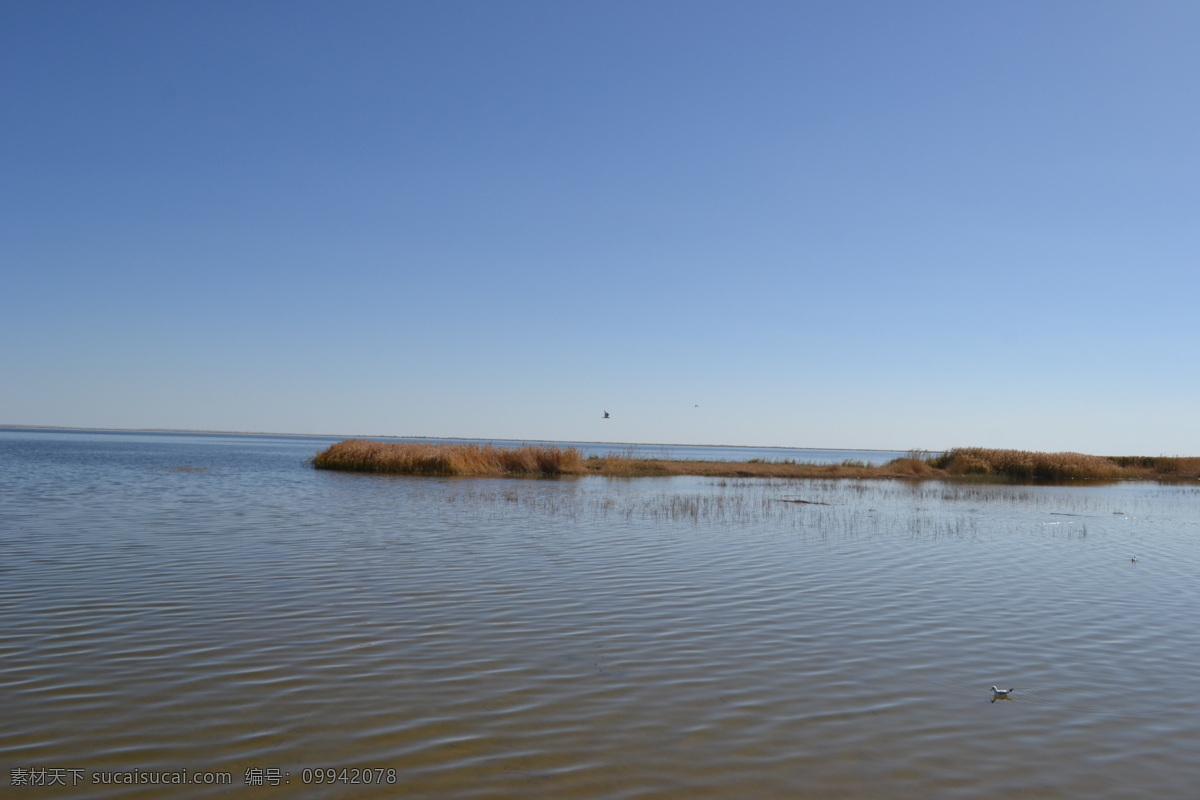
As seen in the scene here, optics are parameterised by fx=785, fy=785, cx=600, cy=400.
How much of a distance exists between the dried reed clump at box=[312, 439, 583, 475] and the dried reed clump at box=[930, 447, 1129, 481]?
27031 millimetres

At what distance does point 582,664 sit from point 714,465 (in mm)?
42928

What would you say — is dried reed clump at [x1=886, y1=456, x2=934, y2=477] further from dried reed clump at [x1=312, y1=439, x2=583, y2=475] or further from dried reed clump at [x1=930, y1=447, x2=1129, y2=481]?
dried reed clump at [x1=312, y1=439, x2=583, y2=475]

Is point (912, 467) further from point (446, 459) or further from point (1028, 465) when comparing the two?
point (446, 459)

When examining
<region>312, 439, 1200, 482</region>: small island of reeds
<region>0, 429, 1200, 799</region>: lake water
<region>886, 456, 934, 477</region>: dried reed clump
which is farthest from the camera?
<region>886, 456, 934, 477</region>: dried reed clump

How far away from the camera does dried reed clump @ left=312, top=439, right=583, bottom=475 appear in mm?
37469

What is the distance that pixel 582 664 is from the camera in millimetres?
7086

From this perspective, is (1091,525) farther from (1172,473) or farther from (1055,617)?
(1172,473)

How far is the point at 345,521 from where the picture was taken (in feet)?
56.4

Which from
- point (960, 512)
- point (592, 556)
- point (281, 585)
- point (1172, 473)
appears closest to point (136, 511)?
point (281, 585)

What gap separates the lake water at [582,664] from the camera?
488 centimetres

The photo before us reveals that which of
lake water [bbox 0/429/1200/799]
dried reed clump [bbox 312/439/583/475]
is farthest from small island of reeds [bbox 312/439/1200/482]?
lake water [bbox 0/429/1200/799]

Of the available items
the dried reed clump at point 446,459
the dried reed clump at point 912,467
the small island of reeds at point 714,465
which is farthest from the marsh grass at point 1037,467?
the dried reed clump at point 446,459

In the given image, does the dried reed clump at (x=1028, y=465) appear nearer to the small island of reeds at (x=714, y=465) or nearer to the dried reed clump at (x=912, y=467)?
the small island of reeds at (x=714, y=465)

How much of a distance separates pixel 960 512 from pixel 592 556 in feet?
49.6
